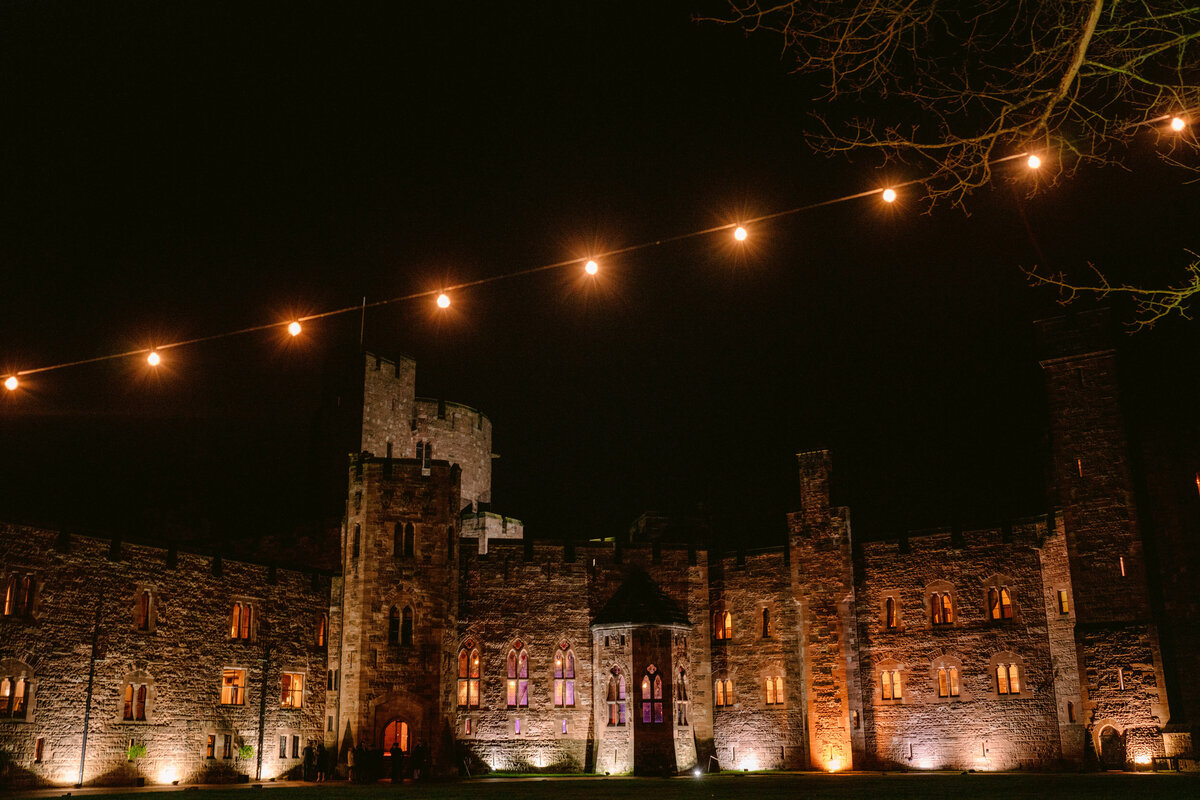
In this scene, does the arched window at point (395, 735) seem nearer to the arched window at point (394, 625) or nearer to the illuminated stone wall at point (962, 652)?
the arched window at point (394, 625)

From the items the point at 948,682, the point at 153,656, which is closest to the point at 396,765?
the point at 153,656

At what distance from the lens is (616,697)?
30.0 m

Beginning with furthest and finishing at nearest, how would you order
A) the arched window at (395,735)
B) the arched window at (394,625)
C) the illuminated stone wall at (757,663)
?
the illuminated stone wall at (757,663) < the arched window at (394,625) < the arched window at (395,735)

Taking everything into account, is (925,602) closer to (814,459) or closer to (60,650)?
(814,459)

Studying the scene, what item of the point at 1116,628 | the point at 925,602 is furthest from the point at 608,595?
the point at 1116,628

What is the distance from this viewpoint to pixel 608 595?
3181cm

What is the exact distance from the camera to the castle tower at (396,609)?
27766 millimetres

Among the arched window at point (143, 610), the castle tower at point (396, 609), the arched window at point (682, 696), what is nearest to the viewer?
the arched window at point (143, 610)

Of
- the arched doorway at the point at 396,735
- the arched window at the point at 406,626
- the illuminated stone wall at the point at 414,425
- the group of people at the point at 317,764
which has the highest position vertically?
the illuminated stone wall at the point at 414,425

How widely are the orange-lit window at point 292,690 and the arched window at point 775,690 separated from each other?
13.6 metres

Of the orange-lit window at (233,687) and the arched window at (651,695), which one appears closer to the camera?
the orange-lit window at (233,687)

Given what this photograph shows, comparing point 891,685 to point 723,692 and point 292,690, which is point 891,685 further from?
point 292,690

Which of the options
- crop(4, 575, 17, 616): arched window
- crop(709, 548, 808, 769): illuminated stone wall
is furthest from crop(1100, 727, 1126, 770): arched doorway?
crop(4, 575, 17, 616): arched window

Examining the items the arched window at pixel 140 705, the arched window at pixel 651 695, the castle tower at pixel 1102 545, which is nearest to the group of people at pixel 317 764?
the arched window at pixel 140 705
